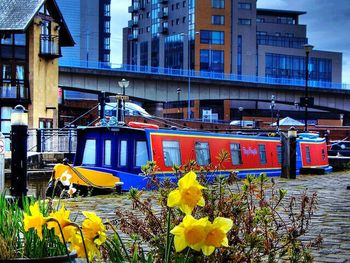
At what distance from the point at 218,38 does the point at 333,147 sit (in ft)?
211

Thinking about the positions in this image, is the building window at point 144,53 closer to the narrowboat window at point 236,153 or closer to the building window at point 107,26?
the building window at point 107,26

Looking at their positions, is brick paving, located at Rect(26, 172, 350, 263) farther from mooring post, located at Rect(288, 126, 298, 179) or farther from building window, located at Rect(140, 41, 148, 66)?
building window, located at Rect(140, 41, 148, 66)

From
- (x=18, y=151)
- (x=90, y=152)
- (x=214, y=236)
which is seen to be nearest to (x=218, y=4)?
(x=90, y=152)

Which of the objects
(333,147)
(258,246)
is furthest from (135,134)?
(333,147)

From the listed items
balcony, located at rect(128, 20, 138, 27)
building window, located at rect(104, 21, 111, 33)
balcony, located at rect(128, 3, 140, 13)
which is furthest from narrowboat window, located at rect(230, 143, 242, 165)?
building window, located at rect(104, 21, 111, 33)

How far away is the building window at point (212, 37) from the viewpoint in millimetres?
109062

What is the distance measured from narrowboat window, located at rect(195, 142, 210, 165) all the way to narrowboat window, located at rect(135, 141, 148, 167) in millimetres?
1871

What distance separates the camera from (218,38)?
4345 inches

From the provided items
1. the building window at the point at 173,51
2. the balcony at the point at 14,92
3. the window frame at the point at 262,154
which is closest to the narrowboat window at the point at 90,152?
the window frame at the point at 262,154

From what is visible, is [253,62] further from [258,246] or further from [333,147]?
[258,246]

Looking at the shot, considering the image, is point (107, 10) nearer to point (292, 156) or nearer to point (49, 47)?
point (49, 47)

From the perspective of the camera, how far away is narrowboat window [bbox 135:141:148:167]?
706 inches

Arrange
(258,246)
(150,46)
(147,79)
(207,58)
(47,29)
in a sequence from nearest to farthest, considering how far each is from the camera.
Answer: (258,246)
(47,29)
(147,79)
(207,58)
(150,46)

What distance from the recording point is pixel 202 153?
64.0 ft
